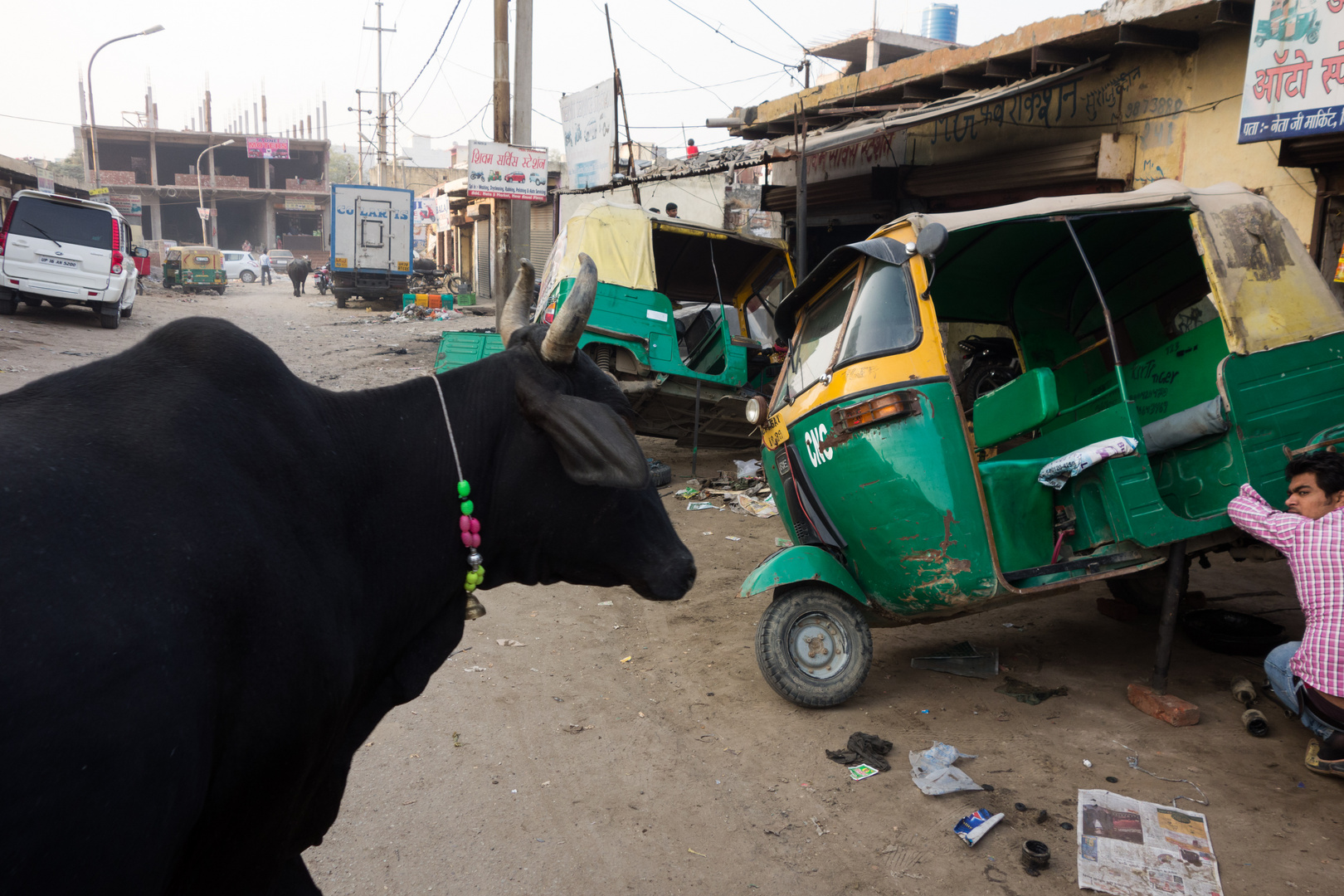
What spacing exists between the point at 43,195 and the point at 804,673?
18073 mm

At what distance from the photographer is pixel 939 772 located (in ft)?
11.7

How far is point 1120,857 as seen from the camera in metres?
2.99

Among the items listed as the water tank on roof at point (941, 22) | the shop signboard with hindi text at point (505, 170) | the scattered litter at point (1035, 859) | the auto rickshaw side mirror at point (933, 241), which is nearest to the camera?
the scattered litter at point (1035, 859)

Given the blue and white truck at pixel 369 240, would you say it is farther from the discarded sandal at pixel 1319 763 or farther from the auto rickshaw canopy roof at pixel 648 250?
the discarded sandal at pixel 1319 763

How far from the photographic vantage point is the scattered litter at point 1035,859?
2.96m

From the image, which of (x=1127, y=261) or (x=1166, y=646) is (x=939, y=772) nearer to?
(x=1166, y=646)

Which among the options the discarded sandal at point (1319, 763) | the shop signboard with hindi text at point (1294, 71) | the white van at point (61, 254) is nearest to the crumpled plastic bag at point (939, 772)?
the discarded sandal at point (1319, 763)

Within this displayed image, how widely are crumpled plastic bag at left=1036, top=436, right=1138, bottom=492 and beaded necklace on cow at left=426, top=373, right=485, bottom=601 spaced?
313 centimetres

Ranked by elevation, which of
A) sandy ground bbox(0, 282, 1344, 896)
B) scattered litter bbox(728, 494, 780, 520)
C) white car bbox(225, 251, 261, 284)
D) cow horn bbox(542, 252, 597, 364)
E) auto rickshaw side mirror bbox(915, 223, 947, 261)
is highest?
white car bbox(225, 251, 261, 284)

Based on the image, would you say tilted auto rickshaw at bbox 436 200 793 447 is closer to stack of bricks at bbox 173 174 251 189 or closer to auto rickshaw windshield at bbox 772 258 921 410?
auto rickshaw windshield at bbox 772 258 921 410

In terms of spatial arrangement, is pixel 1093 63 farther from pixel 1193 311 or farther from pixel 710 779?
pixel 710 779

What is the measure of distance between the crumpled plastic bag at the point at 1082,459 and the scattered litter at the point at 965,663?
3.27ft

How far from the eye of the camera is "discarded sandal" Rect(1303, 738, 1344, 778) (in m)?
3.40

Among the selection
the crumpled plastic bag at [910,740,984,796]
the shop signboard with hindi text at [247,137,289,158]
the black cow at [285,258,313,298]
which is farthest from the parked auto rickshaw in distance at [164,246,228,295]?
the crumpled plastic bag at [910,740,984,796]
